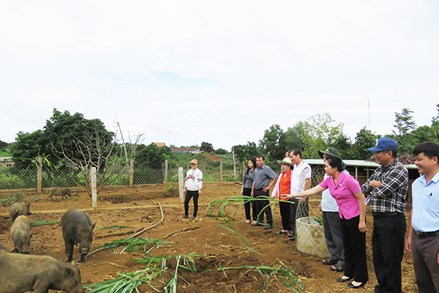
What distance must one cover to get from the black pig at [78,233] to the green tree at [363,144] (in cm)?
2053

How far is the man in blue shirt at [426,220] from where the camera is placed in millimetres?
3062

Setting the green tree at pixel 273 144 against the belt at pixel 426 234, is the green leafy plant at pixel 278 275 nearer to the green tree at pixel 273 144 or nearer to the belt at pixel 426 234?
the belt at pixel 426 234

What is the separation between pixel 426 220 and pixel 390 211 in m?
0.72

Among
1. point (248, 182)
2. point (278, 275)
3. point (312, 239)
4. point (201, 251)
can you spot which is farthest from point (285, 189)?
point (278, 275)

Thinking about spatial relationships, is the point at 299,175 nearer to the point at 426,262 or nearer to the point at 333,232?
the point at 333,232

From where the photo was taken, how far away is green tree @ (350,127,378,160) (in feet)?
75.6

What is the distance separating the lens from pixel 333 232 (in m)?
5.21

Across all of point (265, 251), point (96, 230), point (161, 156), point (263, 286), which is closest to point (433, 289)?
point (263, 286)

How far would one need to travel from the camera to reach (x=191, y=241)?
671cm

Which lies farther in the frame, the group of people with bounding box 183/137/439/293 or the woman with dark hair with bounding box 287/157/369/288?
the woman with dark hair with bounding box 287/157/369/288

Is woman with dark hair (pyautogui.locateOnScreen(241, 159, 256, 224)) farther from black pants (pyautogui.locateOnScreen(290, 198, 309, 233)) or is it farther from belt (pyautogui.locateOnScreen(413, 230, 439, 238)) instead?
belt (pyautogui.locateOnScreen(413, 230, 439, 238))

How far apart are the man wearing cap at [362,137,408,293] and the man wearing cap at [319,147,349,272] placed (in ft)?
3.66

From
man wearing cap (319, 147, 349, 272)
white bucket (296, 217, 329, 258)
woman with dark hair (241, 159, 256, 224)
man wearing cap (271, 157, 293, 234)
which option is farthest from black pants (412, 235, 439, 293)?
woman with dark hair (241, 159, 256, 224)

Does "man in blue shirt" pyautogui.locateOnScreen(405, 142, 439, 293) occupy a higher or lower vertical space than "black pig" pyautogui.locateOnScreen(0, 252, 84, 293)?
higher
